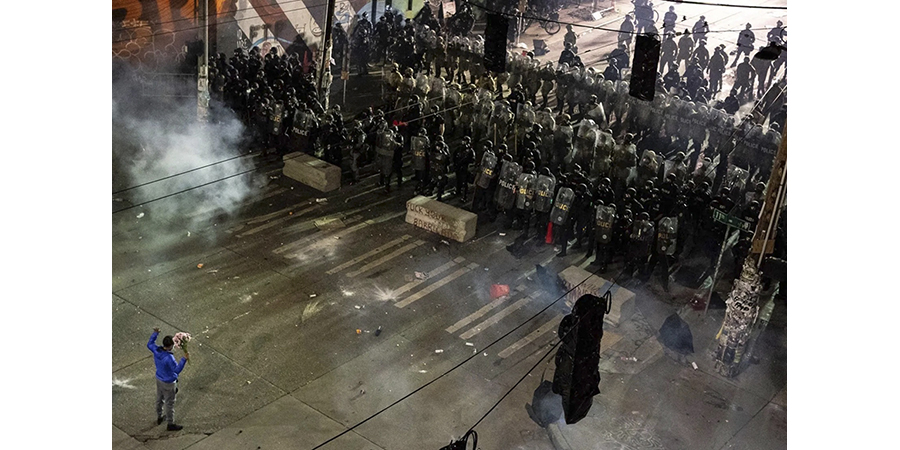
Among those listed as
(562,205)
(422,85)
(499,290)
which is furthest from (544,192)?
(422,85)

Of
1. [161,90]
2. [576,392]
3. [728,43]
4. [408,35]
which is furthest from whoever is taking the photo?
[728,43]

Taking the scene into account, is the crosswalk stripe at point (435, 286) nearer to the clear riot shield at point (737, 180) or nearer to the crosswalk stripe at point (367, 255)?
the crosswalk stripe at point (367, 255)

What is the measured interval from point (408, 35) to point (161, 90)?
6580mm

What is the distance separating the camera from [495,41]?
22.2 metres

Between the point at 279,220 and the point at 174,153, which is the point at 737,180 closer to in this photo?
the point at 279,220

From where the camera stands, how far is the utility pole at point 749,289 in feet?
50.2

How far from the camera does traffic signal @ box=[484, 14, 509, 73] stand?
72.2 feet

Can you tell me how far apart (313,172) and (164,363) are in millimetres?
8142

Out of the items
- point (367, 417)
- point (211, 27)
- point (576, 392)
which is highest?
point (211, 27)

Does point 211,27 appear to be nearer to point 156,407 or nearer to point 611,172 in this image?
point 611,172

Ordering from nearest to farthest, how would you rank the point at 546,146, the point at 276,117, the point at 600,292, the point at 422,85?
the point at 600,292, the point at 276,117, the point at 546,146, the point at 422,85

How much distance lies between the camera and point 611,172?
69.6ft

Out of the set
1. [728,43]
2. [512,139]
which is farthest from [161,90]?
[728,43]

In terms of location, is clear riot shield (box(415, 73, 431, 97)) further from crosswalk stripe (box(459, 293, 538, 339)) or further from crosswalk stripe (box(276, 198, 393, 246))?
crosswalk stripe (box(459, 293, 538, 339))
